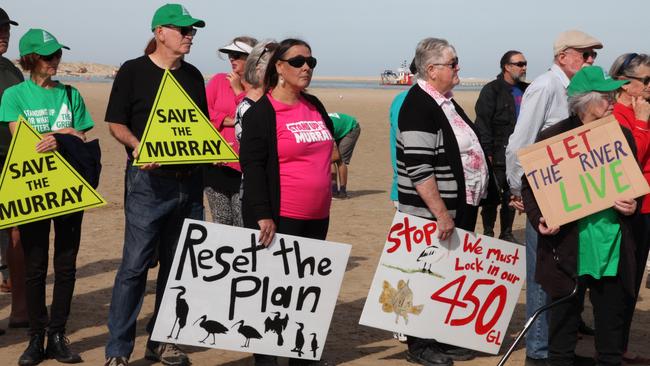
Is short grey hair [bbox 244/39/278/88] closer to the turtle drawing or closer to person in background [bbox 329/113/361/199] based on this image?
the turtle drawing

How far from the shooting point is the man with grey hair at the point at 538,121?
618 cm

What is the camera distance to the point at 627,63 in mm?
6387

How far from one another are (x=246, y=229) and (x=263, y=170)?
13.9 inches

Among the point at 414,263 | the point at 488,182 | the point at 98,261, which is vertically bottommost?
the point at 98,261

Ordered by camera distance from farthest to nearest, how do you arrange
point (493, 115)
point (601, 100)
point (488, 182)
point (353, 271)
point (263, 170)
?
point (493, 115)
point (353, 271)
point (488, 182)
point (263, 170)
point (601, 100)

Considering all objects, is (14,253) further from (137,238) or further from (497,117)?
(497,117)

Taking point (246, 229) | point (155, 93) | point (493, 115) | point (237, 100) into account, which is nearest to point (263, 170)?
point (246, 229)

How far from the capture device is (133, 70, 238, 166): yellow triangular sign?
19.4ft

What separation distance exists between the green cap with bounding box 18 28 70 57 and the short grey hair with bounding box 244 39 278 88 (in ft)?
3.84

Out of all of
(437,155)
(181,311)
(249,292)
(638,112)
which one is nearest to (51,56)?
(181,311)

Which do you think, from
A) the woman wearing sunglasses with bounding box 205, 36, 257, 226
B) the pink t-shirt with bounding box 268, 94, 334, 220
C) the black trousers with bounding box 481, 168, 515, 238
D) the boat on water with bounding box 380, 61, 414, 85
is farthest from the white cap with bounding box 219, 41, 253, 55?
the boat on water with bounding box 380, 61, 414, 85

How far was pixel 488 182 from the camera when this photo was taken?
651 centimetres

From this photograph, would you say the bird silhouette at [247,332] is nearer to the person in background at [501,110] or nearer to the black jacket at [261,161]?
the black jacket at [261,161]

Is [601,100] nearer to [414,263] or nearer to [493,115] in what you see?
[414,263]
